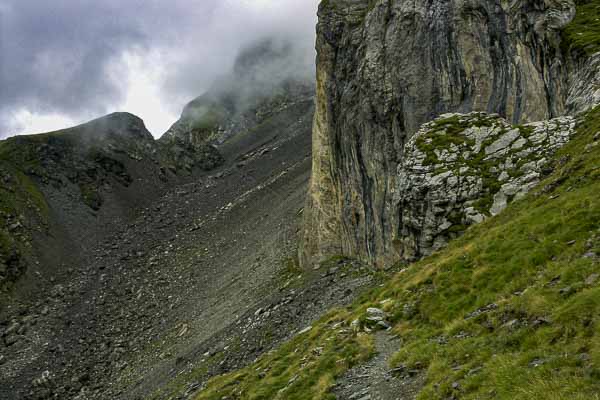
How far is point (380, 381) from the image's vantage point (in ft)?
58.1

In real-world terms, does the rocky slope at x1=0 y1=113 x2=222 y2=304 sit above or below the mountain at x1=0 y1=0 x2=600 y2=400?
above

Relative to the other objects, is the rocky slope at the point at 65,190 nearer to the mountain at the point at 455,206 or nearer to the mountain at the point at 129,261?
the mountain at the point at 129,261

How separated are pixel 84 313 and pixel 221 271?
2853cm

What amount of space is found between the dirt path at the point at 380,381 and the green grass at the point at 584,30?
2484 cm

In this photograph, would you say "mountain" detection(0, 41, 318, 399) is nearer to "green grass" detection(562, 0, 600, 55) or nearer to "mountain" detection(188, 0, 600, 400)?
"mountain" detection(188, 0, 600, 400)

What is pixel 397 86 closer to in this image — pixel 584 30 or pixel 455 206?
pixel 584 30

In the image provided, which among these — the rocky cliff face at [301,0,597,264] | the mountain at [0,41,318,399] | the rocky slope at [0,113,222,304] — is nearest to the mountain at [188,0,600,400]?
the rocky cliff face at [301,0,597,264]

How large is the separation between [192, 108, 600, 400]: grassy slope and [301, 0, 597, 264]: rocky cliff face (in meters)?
8.47

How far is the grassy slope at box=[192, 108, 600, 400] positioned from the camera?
39.7ft

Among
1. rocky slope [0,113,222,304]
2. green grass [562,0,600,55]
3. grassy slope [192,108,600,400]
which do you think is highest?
rocky slope [0,113,222,304]

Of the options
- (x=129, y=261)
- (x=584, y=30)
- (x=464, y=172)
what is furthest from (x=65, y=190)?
(x=584, y=30)

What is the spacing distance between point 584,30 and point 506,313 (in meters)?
28.0

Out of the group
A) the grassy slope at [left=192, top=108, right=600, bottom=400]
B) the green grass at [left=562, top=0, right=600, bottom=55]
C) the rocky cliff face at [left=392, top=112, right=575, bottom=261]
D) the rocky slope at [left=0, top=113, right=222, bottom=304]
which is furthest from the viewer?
the rocky slope at [left=0, top=113, right=222, bottom=304]

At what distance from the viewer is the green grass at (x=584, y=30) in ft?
105
